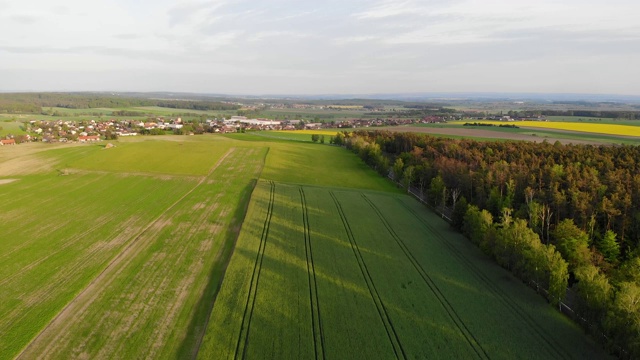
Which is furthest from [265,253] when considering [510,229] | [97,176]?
[97,176]

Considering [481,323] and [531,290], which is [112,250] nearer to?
[481,323]

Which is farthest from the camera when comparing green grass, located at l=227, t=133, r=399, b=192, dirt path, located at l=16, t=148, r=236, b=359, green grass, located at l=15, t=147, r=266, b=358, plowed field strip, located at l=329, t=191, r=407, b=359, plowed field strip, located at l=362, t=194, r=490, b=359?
green grass, located at l=227, t=133, r=399, b=192

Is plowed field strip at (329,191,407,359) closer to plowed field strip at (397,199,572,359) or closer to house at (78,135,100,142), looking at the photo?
plowed field strip at (397,199,572,359)

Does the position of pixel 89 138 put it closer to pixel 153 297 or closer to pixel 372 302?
pixel 153 297

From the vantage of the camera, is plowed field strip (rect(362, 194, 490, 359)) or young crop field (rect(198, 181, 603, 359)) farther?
plowed field strip (rect(362, 194, 490, 359))

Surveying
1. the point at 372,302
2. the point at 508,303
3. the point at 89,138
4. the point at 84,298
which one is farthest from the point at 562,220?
the point at 89,138

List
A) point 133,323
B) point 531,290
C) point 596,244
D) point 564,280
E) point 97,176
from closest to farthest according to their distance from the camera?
1. point 133,323
2. point 564,280
3. point 531,290
4. point 596,244
5. point 97,176

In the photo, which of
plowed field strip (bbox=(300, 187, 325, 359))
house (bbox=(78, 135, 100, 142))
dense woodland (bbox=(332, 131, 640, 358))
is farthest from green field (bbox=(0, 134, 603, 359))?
house (bbox=(78, 135, 100, 142))
